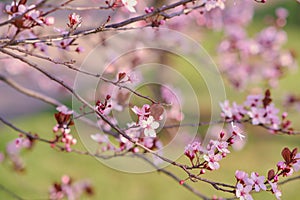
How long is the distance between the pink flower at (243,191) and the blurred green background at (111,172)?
132 inches

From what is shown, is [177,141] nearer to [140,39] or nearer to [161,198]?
[161,198]

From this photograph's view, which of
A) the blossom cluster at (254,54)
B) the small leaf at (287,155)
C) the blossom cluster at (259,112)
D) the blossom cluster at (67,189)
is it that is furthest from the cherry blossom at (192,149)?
the blossom cluster at (254,54)

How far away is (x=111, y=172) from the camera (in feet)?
19.9

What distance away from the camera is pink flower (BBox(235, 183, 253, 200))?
1861 millimetres

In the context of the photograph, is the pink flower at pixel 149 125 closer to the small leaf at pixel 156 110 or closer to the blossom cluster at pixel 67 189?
the small leaf at pixel 156 110

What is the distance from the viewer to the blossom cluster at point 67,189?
12.4ft

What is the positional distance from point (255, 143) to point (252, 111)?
15.2 feet

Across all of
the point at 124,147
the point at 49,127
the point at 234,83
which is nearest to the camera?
the point at 124,147

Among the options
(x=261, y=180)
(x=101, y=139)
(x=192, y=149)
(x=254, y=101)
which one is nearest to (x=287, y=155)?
(x=261, y=180)

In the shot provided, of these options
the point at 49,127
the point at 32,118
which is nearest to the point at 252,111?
the point at 49,127

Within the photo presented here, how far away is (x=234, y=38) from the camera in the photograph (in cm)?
598

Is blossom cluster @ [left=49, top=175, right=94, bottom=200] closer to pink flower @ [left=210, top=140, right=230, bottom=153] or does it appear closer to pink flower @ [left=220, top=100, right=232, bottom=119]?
pink flower @ [left=220, top=100, right=232, bottom=119]

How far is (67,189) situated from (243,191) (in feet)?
8.33

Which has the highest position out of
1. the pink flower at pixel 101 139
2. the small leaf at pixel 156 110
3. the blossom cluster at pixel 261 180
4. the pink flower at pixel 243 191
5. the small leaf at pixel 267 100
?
the small leaf at pixel 267 100
